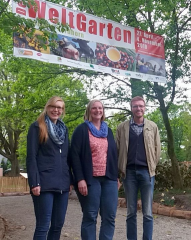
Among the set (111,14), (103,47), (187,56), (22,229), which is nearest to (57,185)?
(22,229)

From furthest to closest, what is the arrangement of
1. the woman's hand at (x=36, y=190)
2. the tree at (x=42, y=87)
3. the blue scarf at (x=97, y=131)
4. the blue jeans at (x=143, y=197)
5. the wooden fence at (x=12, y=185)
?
1. the wooden fence at (x=12, y=185)
2. the tree at (x=42, y=87)
3. the blue jeans at (x=143, y=197)
4. the blue scarf at (x=97, y=131)
5. the woman's hand at (x=36, y=190)

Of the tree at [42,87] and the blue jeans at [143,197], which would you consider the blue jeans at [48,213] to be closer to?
the blue jeans at [143,197]

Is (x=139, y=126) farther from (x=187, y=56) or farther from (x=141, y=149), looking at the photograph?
(x=187, y=56)

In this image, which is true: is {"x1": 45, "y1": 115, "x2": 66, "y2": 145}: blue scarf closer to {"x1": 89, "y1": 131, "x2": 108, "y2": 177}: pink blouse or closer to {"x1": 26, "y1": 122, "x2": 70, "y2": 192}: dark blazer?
{"x1": 26, "y1": 122, "x2": 70, "y2": 192}: dark blazer

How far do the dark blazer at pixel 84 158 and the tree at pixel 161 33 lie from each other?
554cm

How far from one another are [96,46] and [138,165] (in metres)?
4.65

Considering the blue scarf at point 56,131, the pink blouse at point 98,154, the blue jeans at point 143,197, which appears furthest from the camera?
the blue jeans at point 143,197

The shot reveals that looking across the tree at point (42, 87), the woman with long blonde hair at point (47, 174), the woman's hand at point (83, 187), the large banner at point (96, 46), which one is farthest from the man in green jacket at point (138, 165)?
the tree at point (42, 87)

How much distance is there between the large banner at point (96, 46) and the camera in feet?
22.3

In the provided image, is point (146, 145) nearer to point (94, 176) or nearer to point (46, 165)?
point (94, 176)

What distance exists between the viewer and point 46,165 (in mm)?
3252

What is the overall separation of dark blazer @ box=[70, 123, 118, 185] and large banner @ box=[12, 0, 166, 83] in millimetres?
3449

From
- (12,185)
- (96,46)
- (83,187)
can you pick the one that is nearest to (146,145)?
(83,187)

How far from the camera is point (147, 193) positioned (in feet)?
13.0
